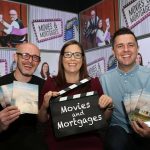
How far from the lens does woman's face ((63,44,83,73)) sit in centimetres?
201

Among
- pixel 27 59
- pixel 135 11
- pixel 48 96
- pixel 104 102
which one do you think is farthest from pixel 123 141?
pixel 135 11

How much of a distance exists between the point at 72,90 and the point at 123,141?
0.49 meters

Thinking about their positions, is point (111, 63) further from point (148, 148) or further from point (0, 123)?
point (0, 123)

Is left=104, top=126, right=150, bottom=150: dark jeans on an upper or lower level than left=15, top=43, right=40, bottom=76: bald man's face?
lower

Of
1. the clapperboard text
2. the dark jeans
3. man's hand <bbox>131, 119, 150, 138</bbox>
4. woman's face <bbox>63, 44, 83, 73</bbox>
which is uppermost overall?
woman's face <bbox>63, 44, 83, 73</bbox>

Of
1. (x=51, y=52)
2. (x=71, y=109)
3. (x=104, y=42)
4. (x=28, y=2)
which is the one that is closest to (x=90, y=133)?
(x=71, y=109)

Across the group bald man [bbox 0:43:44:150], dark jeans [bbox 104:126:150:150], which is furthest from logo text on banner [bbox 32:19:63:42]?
dark jeans [bbox 104:126:150:150]

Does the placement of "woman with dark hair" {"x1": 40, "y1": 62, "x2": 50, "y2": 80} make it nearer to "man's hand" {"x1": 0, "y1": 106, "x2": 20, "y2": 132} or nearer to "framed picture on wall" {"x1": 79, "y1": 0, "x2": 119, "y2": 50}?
"framed picture on wall" {"x1": 79, "y1": 0, "x2": 119, "y2": 50}

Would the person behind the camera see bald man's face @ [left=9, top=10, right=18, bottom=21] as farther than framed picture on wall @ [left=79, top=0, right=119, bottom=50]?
Yes

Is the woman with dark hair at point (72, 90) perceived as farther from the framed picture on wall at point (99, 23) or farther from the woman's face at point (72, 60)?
the framed picture on wall at point (99, 23)

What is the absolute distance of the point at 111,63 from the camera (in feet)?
10.2

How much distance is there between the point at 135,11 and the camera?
2.79 m

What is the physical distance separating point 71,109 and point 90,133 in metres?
0.23

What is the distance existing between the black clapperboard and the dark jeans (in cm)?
13
